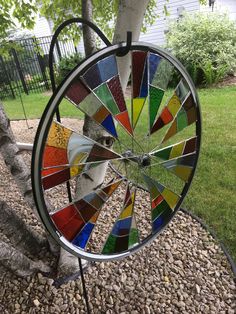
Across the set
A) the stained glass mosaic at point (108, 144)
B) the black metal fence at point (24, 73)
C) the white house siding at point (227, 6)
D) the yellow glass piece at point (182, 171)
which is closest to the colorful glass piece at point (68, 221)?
the stained glass mosaic at point (108, 144)

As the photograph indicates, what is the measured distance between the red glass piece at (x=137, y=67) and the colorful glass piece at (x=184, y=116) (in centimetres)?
28

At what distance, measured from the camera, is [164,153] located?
141 centimetres

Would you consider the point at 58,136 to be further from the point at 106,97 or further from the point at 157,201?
the point at 157,201

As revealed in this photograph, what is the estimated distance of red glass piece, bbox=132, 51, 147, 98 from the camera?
1141mm

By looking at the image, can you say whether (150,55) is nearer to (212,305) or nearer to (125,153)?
(125,153)

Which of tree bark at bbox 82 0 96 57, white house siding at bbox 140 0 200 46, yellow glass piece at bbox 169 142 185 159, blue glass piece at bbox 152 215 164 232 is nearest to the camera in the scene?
yellow glass piece at bbox 169 142 185 159

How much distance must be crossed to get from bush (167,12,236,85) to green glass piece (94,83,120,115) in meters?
6.59

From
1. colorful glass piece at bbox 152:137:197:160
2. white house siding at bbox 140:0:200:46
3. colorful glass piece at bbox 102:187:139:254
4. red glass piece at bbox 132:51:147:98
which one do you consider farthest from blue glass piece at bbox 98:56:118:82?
white house siding at bbox 140:0:200:46

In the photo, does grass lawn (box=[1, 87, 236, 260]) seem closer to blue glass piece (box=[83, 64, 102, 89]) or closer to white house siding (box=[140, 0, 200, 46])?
blue glass piece (box=[83, 64, 102, 89])

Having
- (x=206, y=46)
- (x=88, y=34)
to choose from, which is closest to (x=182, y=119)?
(x=88, y=34)

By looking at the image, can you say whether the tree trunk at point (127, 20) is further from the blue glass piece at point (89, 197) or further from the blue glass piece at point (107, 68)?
the blue glass piece at point (89, 197)

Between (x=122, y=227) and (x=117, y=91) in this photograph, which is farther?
(x=122, y=227)

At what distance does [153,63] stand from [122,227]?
0.74 m

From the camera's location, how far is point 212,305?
6.03 ft
